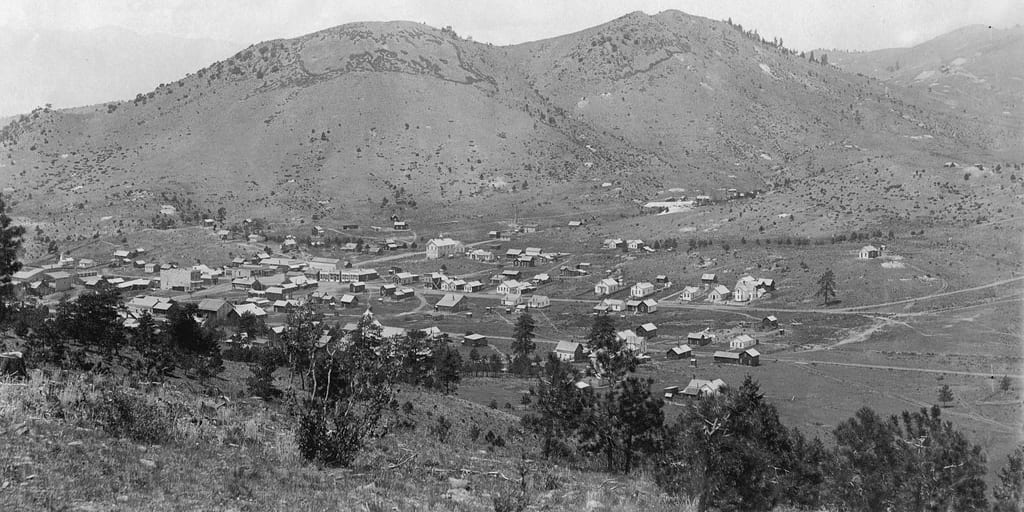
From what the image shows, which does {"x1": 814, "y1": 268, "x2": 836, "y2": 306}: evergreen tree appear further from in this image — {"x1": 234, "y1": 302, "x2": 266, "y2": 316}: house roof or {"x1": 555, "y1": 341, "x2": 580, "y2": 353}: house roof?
{"x1": 234, "y1": 302, "x2": 266, "y2": 316}: house roof

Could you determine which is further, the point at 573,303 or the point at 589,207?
the point at 589,207

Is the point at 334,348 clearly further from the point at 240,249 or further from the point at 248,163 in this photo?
the point at 248,163

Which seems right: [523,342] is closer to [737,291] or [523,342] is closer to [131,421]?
[737,291]

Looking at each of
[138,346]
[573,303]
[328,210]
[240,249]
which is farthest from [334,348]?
[328,210]

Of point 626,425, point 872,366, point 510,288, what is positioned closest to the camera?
point 626,425

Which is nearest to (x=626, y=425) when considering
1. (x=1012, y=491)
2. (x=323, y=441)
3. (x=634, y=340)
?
(x=1012, y=491)

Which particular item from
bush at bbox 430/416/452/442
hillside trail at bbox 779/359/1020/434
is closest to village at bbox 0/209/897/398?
hillside trail at bbox 779/359/1020/434

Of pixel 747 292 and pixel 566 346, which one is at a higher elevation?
pixel 747 292
